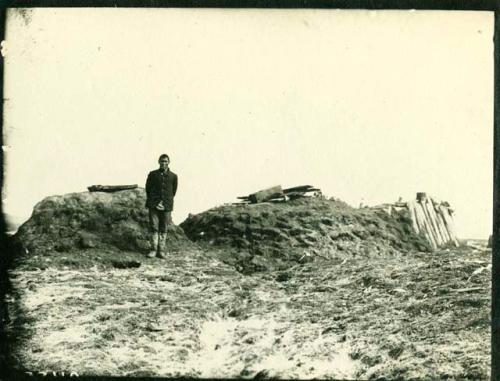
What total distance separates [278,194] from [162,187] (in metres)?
1.30

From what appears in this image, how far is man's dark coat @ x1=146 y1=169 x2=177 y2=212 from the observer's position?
6.09 meters

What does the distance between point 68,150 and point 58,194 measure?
50 cm

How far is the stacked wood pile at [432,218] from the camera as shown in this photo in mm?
6043

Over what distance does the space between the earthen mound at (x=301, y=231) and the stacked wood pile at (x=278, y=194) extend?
0.07m

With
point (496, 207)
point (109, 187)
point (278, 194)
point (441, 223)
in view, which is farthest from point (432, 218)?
point (109, 187)

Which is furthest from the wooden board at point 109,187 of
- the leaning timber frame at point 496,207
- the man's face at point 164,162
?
the leaning timber frame at point 496,207

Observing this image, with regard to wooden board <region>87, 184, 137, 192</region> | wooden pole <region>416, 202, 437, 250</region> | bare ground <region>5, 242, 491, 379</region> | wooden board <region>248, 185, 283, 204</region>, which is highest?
wooden board <region>87, 184, 137, 192</region>

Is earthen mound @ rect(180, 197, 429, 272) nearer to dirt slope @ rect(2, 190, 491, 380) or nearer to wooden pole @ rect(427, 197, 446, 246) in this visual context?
dirt slope @ rect(2, 190, 491, 380)

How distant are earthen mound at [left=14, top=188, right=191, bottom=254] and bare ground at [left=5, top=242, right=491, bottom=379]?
0.17 m

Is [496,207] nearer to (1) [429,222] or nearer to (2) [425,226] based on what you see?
(1) [429,222]

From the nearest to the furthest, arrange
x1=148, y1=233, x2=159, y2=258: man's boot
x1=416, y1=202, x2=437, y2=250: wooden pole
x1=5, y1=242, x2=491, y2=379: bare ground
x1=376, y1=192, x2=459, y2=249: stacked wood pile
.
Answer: x1=5, y1=242, x2=491, y2=379: bare ground, x1=376, y1=192, x2=459, y2=249: stacked wood pile, x1=416, y1=202, x2=437, y2=250: wooden pole, x1=148, y1=233, x2=159, y2=258: man's boot

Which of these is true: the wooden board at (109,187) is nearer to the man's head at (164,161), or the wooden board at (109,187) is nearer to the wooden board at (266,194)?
the man's head at (164,161)

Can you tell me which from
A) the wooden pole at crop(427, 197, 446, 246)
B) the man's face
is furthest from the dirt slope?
the man's face

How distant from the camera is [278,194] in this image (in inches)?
249
